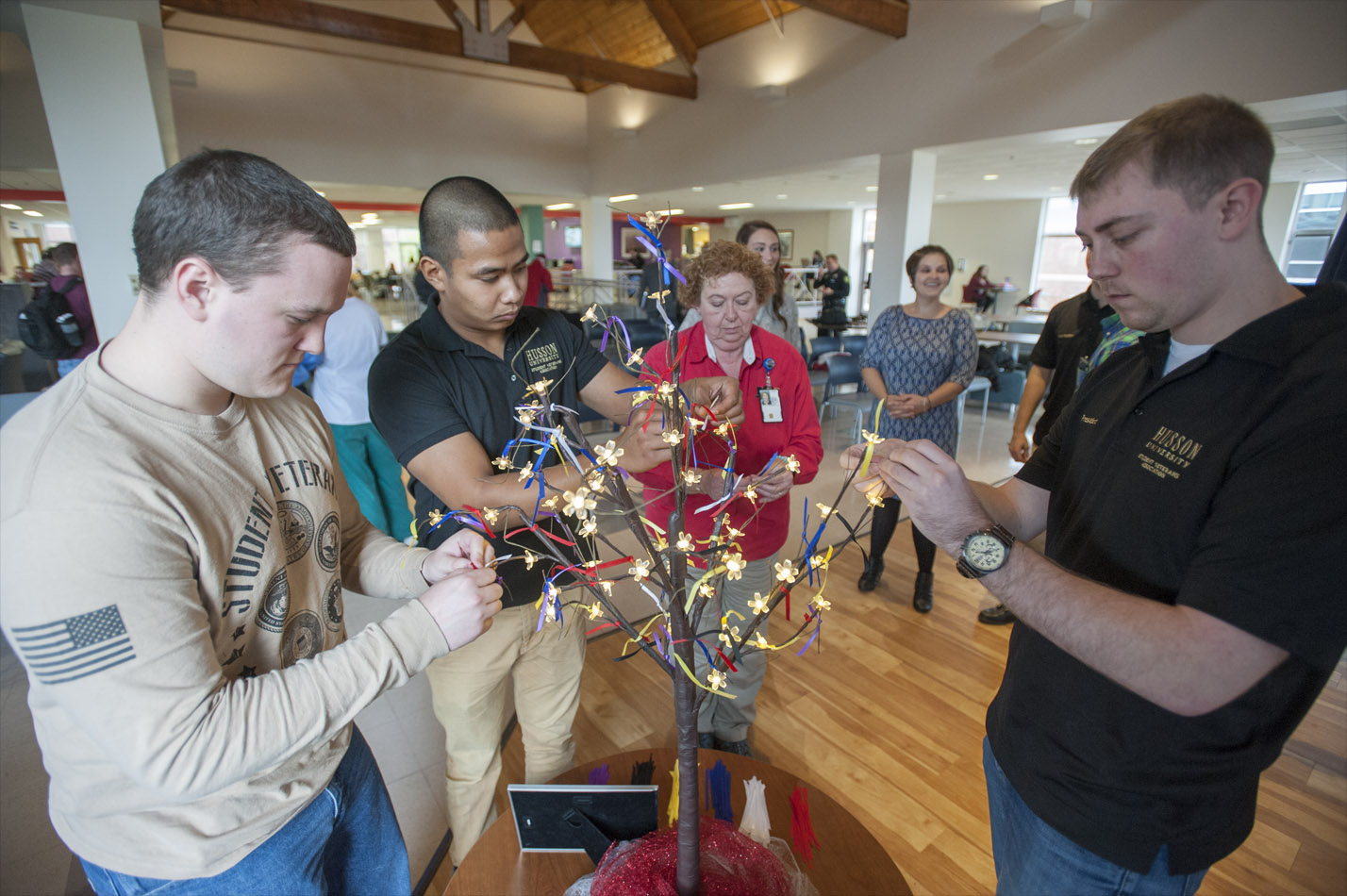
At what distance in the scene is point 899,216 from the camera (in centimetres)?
645

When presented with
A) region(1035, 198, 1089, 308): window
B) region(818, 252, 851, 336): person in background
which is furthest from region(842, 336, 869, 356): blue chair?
region(1035, 198, 1089, 308): window

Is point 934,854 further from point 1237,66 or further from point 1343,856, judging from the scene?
point 1237,66

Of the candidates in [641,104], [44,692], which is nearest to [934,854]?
[44,692]

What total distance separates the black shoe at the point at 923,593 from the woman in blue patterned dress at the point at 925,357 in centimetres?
23

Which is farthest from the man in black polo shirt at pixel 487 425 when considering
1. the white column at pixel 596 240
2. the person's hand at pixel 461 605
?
the white column at pixel 596 240

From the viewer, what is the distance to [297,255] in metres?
0.83

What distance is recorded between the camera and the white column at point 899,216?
6340 millimetres

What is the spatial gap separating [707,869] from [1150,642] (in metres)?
0.70

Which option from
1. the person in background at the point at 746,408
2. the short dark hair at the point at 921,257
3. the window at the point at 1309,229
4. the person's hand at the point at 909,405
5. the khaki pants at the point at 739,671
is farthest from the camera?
the window at the point at 1309,229

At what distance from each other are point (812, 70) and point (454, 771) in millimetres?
8009

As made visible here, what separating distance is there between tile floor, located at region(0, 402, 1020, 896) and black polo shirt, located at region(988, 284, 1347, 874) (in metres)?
1.81

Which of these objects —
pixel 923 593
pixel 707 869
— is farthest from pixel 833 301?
pixel 707 869

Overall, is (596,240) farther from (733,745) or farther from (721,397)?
(721,397)

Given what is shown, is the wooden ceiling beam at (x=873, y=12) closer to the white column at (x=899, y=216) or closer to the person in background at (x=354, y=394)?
the white column at (x=899, y=216)
